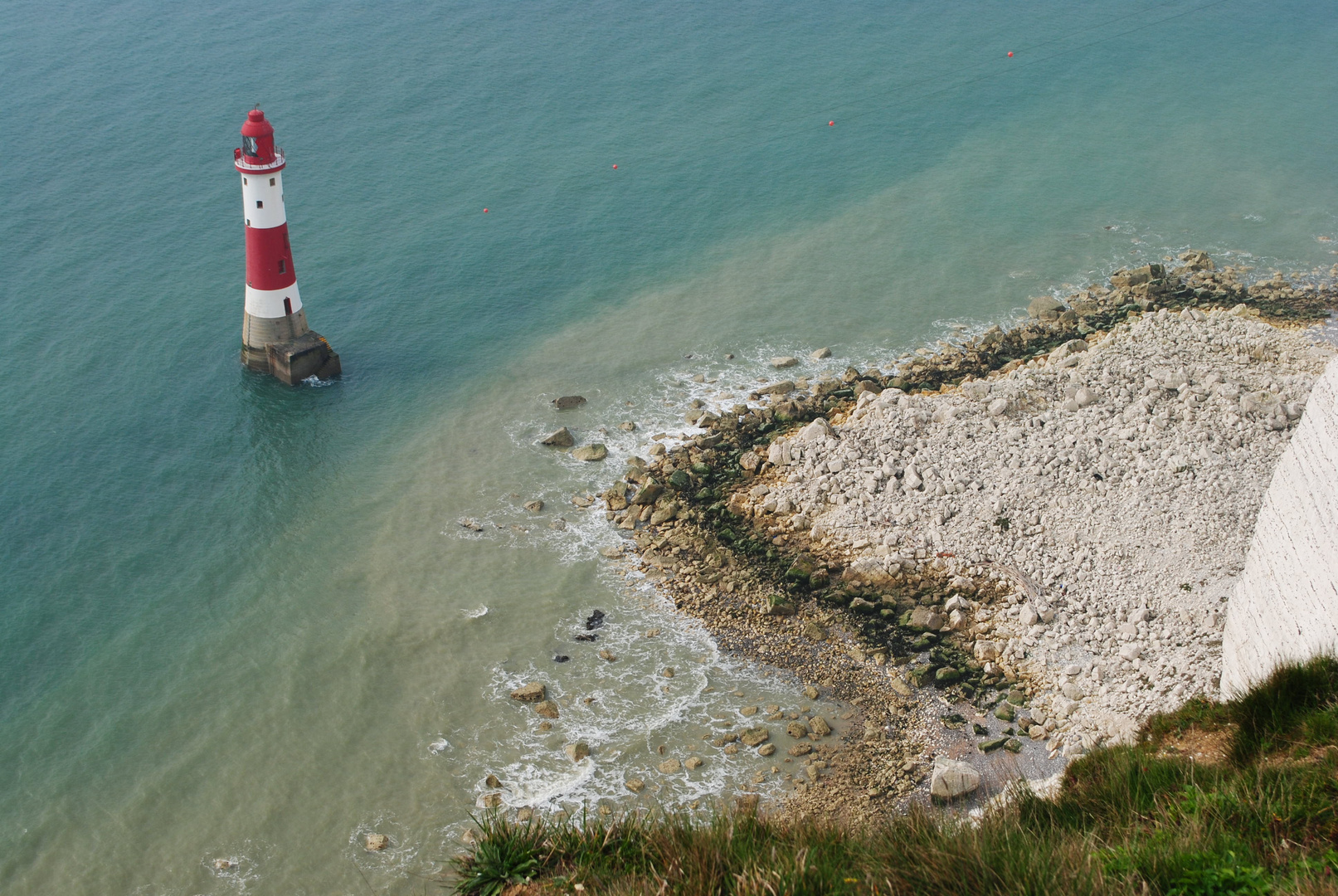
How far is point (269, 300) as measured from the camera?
32312 mm

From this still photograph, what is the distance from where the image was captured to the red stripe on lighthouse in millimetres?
31359

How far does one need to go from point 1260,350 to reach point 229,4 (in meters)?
56.2

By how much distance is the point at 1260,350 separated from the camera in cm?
2945

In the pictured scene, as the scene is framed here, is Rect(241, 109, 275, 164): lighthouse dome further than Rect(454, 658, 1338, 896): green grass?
Yes

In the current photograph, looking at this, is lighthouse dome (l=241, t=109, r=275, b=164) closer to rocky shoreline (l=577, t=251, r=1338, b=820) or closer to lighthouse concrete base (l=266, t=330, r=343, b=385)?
lighthouse concrete base (l=266, t=330, r=343, b=385)

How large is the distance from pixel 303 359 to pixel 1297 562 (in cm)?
2697

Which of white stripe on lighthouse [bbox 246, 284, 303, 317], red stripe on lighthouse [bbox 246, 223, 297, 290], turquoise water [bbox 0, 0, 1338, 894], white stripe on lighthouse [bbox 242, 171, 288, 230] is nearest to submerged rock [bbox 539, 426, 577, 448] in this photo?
turquoise water [bbox 0, 0, 1338, 894]

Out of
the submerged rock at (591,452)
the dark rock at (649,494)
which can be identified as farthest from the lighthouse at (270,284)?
the dark rock at (649,494)

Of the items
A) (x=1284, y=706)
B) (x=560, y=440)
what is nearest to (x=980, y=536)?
(x=1284, y=706)

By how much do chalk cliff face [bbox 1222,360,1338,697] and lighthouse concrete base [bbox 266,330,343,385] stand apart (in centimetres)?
2594

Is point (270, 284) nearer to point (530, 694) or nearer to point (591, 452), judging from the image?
point (591, 452)

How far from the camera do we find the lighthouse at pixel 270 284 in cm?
3025

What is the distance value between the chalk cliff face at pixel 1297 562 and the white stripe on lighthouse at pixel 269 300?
2673 cm

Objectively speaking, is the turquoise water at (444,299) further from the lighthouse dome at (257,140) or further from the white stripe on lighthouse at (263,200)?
the lighthouse dome at (257,140)
